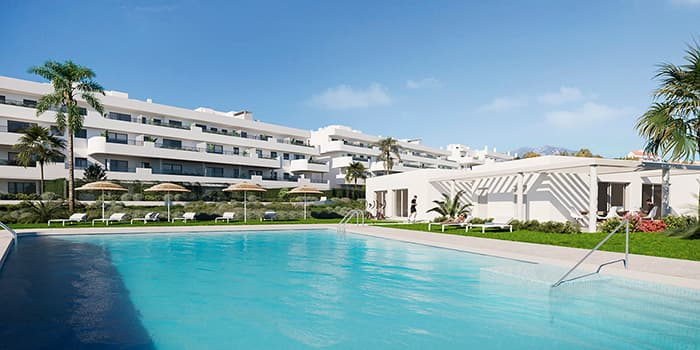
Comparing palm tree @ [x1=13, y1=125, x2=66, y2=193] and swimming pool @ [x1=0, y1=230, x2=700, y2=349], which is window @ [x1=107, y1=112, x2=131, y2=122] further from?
swimming pool @ [x1=0, y1=230, x2=700, y2=349]

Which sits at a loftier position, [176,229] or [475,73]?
[475,73]

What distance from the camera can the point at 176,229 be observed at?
21.2m

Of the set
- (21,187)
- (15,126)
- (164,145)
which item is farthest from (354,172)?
(15,126)

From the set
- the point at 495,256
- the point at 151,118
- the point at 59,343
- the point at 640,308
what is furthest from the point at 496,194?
the point at 151,118

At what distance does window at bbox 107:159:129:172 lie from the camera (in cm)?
4091

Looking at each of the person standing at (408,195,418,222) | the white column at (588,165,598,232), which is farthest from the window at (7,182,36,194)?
the white column at (588,165,598,232)

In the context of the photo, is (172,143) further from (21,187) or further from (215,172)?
(21,187)

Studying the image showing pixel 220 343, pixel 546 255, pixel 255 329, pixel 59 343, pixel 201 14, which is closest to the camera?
pixel 59 343

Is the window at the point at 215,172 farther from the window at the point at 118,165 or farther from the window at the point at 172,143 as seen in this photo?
the window at the point at 118,165

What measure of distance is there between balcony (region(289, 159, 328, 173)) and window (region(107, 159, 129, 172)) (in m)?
19.6

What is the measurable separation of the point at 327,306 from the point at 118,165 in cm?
4055

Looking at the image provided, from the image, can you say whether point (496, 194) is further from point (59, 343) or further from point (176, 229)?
point (59, 343)

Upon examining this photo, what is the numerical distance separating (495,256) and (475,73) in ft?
53.0

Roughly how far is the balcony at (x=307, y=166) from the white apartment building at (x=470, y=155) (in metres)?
36.8
